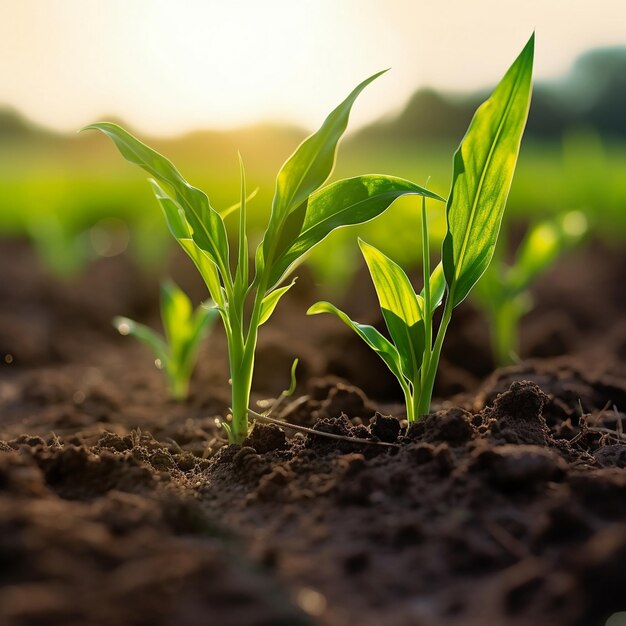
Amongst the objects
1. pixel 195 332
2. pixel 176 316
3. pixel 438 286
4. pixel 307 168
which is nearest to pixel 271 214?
pixel 307 168

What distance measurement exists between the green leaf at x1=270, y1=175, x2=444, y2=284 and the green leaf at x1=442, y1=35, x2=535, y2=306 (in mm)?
76

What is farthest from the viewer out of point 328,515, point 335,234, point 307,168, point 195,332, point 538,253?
point 335,234

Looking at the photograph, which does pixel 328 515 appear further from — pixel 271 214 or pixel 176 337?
pixel 176 337

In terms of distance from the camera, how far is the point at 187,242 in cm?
179

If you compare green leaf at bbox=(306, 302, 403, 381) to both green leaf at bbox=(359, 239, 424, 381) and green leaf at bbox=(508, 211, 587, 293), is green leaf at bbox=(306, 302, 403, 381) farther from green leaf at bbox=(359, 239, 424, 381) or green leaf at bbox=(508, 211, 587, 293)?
green leaf at bbox=(508, 211, 587, 293)

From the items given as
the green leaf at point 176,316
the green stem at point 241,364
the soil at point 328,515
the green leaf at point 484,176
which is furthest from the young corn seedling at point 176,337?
the green leaf at point 484,176

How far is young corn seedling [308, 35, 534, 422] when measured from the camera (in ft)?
5.37

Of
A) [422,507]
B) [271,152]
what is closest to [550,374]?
[422,507]

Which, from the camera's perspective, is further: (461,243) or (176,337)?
(176,337)

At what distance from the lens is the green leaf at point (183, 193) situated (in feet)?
5.52

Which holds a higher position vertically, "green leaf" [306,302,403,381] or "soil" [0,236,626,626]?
"green leaf" [306,302,403,381]

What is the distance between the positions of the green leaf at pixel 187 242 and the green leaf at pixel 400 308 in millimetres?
366

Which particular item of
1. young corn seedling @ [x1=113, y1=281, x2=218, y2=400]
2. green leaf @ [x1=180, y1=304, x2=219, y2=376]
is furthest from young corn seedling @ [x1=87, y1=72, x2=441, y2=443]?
young corn seedling @ [x1=113, y1=281, x2=218, y2=400]

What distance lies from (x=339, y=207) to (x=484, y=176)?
34 cm
